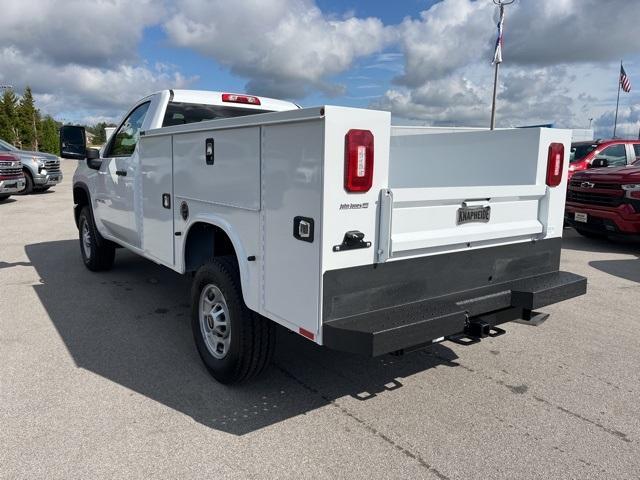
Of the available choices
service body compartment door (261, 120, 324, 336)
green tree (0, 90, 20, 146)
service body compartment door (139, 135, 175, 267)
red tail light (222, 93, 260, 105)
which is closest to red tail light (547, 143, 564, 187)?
service body compartment door (261, 120, 324, 336)

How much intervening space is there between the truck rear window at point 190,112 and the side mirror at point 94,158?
4.61 ft

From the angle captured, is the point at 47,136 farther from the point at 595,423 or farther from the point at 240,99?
the point at 595,423

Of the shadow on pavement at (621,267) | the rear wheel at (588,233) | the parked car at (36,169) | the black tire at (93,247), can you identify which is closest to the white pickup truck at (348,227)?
the black tire at (93,247)

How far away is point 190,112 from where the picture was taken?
502cm

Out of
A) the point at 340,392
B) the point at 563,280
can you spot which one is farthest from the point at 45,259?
the point at 563,280

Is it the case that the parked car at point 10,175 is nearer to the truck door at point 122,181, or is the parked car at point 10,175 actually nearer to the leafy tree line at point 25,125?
the truck door at point 122,181

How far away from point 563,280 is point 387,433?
166 centimetres

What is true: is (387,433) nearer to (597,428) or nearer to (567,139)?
(597,428)

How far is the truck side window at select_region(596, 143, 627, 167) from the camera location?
1170 cm

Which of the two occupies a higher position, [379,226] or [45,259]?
[379,226]

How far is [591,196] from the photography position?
895 cm

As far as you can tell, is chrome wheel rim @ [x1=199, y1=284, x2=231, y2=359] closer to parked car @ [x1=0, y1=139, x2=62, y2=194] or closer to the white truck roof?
the white truck roof

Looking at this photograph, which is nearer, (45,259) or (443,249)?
(443,249)

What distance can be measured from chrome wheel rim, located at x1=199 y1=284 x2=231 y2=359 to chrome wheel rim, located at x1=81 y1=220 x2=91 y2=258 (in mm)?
3674
